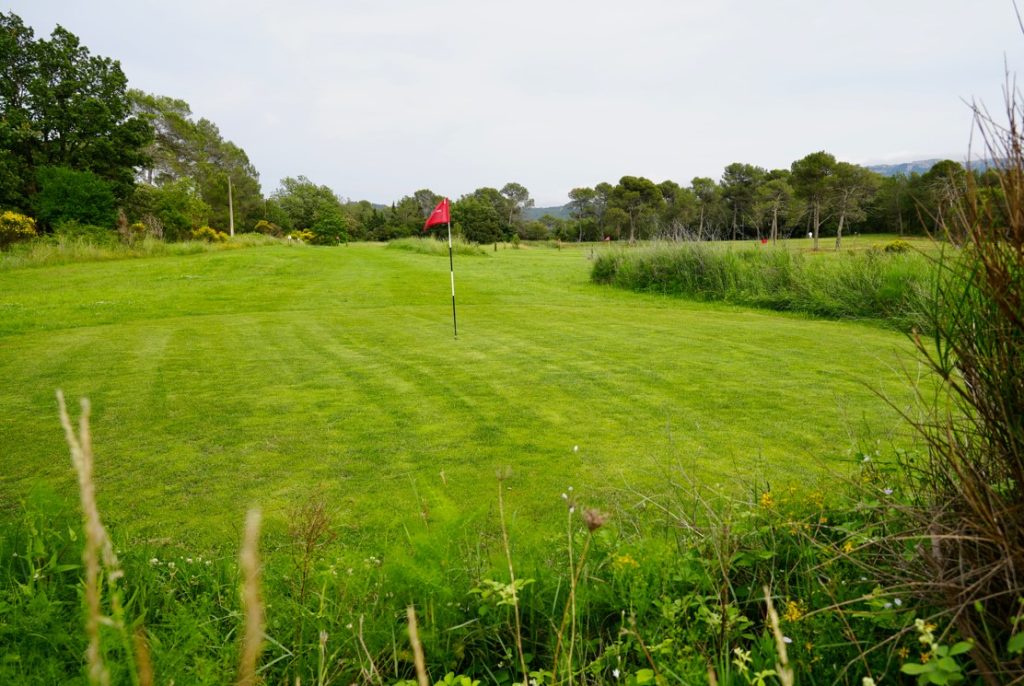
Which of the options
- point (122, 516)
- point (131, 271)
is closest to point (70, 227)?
point (131, 271)

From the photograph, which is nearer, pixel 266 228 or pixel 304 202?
pixel 266 228

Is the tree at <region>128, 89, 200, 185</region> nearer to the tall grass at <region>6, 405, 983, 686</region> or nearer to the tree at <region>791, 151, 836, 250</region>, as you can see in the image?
the tree at <region>791, 151, 836, 250</region>

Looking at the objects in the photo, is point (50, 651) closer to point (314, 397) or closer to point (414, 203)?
point (314, 397)

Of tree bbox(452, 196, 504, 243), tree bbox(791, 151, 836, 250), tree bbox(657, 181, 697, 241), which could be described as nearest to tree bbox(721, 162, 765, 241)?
tree bbox(657, 181, 697, 241)

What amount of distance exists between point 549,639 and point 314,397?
444 cm

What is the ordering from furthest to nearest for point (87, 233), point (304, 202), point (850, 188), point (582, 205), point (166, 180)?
1. point (582, 205)
2. point (304, 202)
3. point (166, 180)
4. point (850, 188)
5. point (87, 233)

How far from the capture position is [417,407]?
5.65 metres

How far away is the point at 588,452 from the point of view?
14.7 feet

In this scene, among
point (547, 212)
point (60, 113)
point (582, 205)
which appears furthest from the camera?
point (547, 212)

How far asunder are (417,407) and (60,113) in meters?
35.4

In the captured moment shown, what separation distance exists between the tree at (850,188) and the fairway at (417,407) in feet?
92.4

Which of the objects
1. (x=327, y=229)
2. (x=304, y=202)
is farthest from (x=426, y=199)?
(x=327, y=229)

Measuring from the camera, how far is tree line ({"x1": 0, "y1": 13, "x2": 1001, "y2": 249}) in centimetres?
2836

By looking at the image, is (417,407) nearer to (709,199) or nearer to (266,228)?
(266,228)
